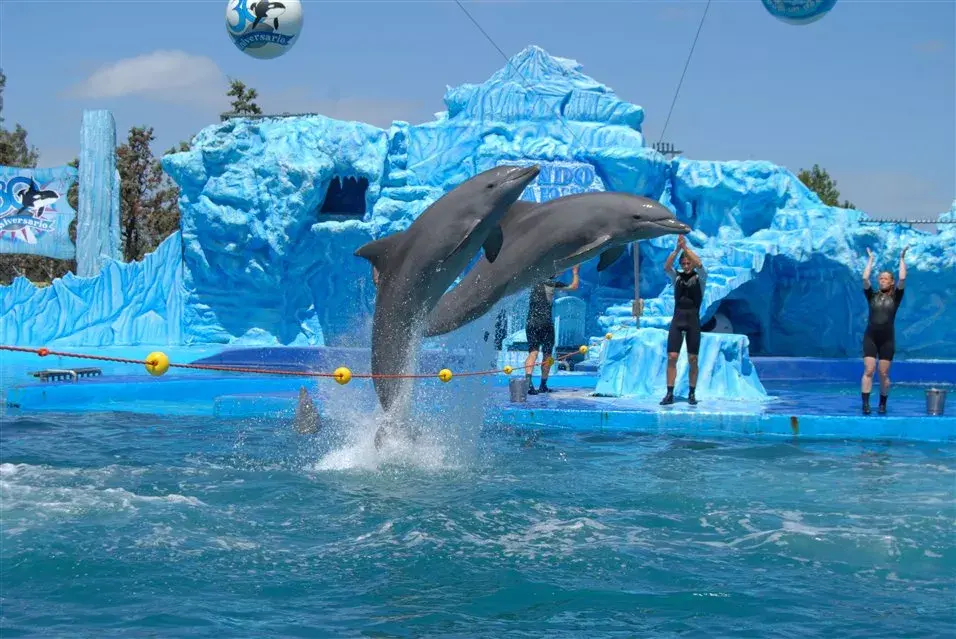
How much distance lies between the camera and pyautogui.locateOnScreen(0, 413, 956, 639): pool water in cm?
395

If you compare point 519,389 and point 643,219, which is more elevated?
point 643,219

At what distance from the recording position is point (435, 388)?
863cm

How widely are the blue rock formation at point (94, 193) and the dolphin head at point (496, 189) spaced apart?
14746 millimetres

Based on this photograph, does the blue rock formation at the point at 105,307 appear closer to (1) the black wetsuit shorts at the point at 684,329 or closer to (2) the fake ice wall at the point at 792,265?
(2) the fake ice wall at the point at 792,265

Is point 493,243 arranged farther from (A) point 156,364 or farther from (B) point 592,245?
(A) point 156,364

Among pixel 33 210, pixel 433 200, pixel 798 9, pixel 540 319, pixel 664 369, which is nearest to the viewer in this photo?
pixel 540 319

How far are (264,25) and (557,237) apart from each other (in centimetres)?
1262

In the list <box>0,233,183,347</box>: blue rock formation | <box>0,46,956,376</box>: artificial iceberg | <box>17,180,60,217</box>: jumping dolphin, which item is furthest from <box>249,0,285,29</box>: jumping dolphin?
<box>17,180,60,217</box>: jumping dolphin

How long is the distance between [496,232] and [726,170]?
12.0 meters

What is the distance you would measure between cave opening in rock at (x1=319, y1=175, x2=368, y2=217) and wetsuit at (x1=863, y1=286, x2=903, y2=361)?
1263 centimetres

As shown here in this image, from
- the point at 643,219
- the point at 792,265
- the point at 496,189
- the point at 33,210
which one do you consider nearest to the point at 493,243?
the point at 496,189

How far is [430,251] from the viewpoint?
5477 mm

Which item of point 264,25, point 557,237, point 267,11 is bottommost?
point 557,237

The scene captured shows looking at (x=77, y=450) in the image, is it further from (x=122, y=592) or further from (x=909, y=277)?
(x=909, y=277)
